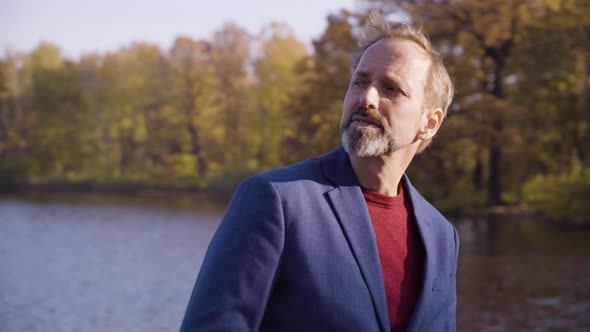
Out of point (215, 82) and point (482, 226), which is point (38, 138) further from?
point (482, 226)

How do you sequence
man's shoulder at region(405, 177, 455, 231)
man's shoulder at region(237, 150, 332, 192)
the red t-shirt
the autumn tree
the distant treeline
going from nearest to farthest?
man's shoulder at region(237, 150, 332, 192) → the red t-shirt → man's shoulder at region(405, 177, 455, 231) → the distant treeline → the autumn tree

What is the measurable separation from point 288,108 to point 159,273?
14451 mm

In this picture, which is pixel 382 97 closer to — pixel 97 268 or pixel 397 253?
pixel 397 253

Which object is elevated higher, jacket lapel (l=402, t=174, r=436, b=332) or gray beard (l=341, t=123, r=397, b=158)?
gray beard (l=341, t=123, r=397, b=158)

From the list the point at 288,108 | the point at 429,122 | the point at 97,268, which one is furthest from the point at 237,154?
the point at 429,122

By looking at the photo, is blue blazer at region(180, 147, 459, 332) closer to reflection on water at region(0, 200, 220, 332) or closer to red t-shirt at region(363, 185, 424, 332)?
red t-shirt at region(363, 185, 424, 332)

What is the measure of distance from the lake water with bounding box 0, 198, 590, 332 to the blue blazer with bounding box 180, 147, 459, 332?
886 centimetres

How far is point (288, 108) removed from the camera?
2848 centimetres

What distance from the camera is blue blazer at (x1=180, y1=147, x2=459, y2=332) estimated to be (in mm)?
1881

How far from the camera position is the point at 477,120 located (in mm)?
24422

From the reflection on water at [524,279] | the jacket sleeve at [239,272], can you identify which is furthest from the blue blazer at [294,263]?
the reflection on water at [524,279]

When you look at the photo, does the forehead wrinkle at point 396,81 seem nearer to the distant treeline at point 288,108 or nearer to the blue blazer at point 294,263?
the blue blazer at point 294,263

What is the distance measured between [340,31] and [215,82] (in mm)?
18419

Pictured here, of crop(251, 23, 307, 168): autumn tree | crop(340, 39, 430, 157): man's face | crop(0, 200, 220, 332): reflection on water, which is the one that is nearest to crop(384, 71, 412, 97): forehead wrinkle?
crop(340, 39, 430, 157): man's face
